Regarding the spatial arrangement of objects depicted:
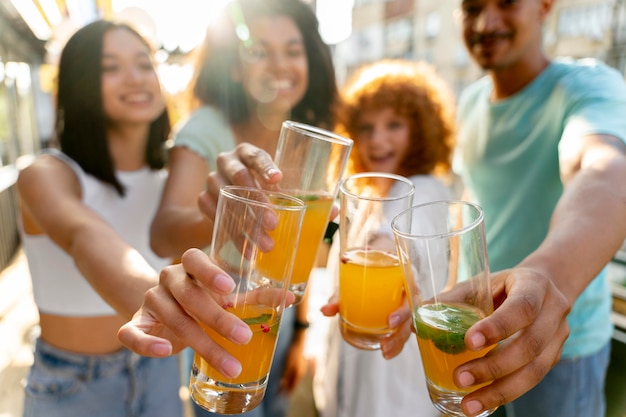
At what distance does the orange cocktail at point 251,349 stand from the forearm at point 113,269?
0.24 metres

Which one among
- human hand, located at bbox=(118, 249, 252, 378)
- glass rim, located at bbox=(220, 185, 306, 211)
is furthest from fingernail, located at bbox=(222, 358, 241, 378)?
glass rim, located at bbox=(220, 185, 306, 211)

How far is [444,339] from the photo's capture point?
2.75ft

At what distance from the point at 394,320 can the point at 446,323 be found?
25 centimetres

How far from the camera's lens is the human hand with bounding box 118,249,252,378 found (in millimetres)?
778

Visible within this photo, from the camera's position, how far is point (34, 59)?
8.99 metres

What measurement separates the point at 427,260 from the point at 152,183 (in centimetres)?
153

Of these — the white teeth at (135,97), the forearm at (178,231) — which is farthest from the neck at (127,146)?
the forearm at (178,231)

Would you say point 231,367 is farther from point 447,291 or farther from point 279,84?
point 279,84

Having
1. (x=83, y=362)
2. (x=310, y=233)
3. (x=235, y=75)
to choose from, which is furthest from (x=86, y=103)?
(x=310, y=233)

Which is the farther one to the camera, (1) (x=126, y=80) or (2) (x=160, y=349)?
(1) (x=126, y=80)

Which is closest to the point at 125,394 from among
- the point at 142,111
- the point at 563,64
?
the point at 142,111

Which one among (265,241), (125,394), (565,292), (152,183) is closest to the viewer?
(265,241)

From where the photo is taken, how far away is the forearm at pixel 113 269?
1044 mm

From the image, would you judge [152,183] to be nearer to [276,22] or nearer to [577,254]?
[276,22]
